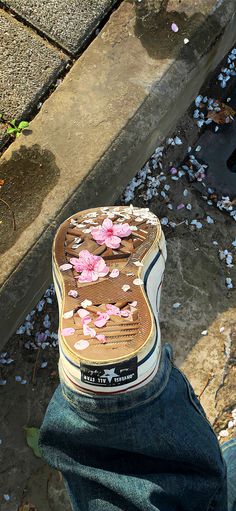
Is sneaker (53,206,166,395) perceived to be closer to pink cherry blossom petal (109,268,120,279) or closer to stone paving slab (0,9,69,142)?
pink cherry blossom petal (109,268,120,279)

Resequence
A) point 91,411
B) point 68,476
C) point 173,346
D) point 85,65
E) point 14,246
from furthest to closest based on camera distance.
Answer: point 173,346 < point 85,65 < point 14,246 < point 68,476 < point 91,411

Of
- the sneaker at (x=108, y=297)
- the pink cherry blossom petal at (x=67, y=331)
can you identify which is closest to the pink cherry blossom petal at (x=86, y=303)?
the sneaker at (x=108, y=297)

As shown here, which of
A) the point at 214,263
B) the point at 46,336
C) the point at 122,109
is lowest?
the point at 46,336

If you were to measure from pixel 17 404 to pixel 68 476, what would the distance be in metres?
0.76

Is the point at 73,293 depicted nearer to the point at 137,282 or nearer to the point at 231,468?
the point at 137,282

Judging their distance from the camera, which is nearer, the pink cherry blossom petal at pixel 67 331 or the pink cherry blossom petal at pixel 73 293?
the pink cherry blossom petal at pixel 67 331

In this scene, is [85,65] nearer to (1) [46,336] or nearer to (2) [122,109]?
(2) [122,109]

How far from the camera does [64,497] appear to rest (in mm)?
2801

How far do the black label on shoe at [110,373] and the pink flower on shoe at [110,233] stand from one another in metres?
0.53

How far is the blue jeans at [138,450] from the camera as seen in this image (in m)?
2.05

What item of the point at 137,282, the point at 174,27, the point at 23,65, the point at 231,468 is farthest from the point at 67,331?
the point at 174,27

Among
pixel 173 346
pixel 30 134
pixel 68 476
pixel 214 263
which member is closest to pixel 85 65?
pixel 30 134

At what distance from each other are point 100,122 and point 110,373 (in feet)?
3.84

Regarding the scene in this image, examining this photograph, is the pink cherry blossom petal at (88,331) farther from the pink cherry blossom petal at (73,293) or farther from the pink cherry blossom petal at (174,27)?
the pink cherry blossom petal at (174,27)
